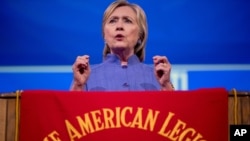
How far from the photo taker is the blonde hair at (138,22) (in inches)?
113

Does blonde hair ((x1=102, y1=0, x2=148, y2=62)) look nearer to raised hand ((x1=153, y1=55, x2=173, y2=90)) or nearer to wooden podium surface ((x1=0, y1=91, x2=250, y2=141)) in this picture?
raised hand ((x1=153, y1=55, x2=173, y2=90))

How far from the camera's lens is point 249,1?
2955 mm

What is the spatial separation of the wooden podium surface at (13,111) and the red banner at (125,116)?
7 cm

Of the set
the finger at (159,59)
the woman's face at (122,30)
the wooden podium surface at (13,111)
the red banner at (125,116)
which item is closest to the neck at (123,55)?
the woman's face at (122,30)

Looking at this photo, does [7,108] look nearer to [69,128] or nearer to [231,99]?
[69,128]

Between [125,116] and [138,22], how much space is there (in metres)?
0.69

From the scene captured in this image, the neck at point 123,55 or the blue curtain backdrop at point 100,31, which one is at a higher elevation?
the blue curtain backdrop at point 100,31

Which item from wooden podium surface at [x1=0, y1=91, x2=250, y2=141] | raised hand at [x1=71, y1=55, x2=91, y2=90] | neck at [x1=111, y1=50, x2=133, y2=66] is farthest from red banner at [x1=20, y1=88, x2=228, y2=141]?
neck at [x1=111, y1=50, x2=133, y2=66]

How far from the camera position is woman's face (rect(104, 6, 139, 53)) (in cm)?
282

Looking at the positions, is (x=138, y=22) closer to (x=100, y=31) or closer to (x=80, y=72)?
(x=100, y=31)

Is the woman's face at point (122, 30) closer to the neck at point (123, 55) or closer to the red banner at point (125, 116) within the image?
the neck at point (123, 55)

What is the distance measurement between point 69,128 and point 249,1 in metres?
1.38

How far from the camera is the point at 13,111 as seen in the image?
2500mm

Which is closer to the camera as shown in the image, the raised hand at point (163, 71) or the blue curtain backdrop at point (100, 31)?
the raised hand at point (163, 71)
